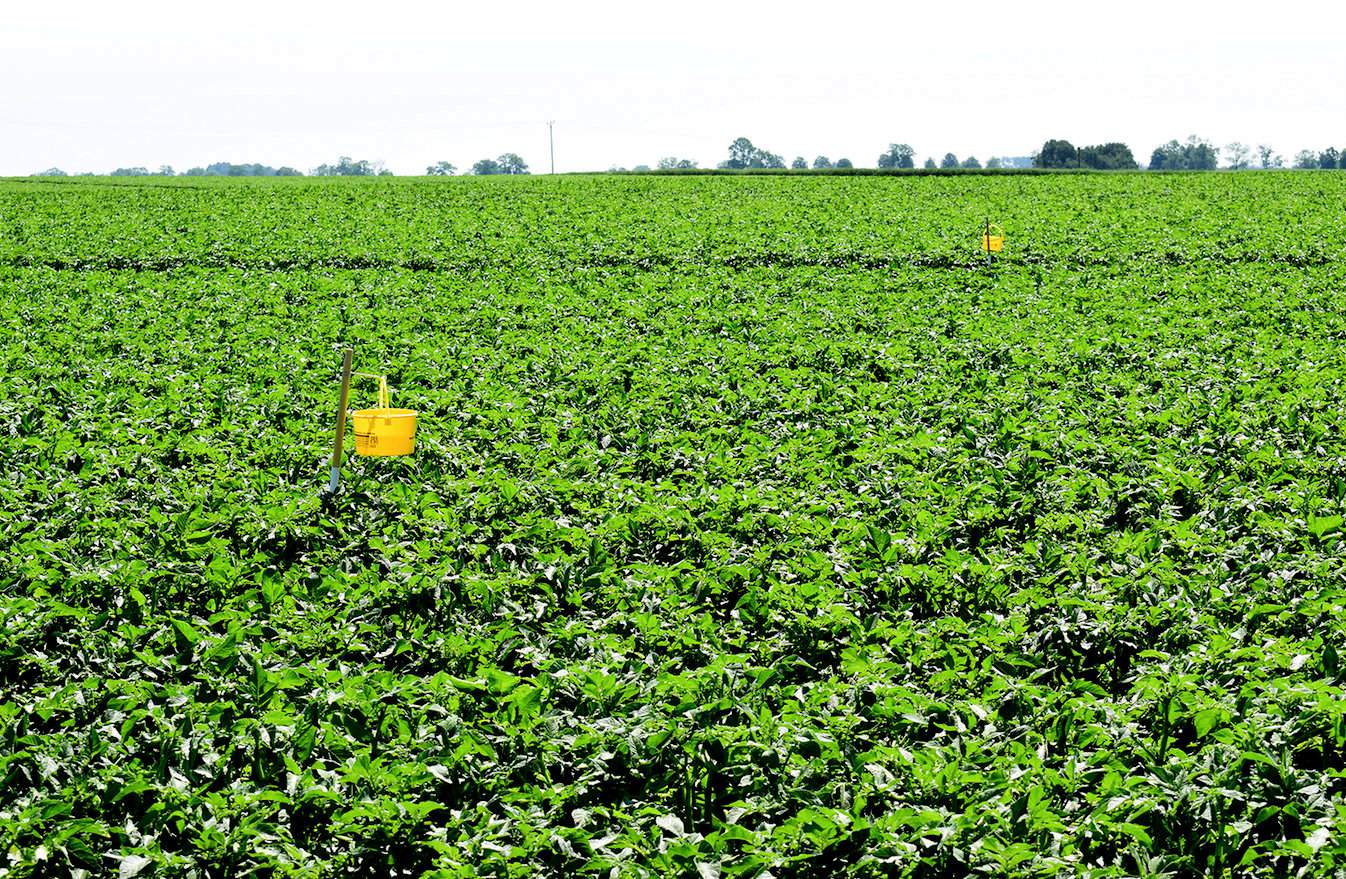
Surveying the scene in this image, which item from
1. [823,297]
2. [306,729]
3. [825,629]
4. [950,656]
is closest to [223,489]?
[306,729]

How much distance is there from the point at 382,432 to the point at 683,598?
2.74 meters

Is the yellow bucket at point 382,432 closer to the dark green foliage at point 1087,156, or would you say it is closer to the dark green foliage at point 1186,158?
the dark green foliage at point 1087,156

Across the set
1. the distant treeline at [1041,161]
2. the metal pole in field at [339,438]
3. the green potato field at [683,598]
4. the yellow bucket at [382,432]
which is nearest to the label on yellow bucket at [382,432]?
the yellow bucket at [382,432]

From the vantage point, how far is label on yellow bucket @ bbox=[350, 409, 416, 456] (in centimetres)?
791

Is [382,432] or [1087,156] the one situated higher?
[1087,156]

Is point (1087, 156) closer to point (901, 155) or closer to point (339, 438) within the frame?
point (901, 155)

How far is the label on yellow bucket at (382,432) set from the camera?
791 cm

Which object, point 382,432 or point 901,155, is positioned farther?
point 901,155

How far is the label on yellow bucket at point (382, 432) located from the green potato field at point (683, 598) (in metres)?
0.52

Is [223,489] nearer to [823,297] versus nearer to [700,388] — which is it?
[700,388]

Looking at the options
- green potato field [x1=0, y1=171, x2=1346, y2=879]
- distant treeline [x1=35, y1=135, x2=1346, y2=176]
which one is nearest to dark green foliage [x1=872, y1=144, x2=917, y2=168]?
distant treeline [x1=35, y1=135, x2=1346, y2=176]

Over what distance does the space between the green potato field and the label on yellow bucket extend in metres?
0.52

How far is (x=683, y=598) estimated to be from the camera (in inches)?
255

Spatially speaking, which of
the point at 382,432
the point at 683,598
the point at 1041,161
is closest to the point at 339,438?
the point at 382,432
